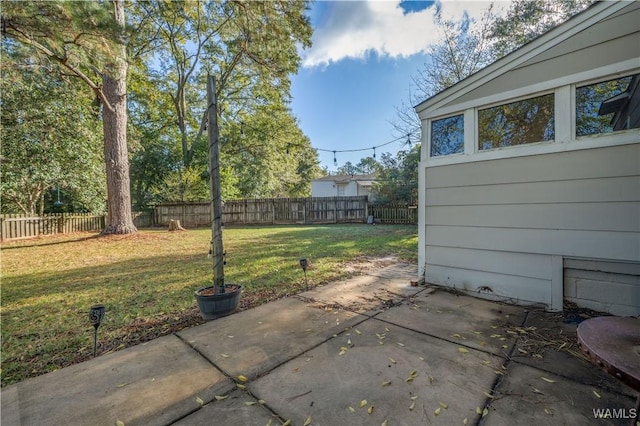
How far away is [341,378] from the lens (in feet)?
5.51

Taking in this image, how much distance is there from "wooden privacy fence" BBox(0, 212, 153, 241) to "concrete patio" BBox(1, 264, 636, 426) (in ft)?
37.4

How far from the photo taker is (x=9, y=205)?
10.8 meters

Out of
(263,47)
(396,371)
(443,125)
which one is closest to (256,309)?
(396,371)

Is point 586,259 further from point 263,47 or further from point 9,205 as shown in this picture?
point 9,205

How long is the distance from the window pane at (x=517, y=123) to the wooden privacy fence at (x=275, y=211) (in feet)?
39.4

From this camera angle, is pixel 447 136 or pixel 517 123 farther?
pixel 447 136

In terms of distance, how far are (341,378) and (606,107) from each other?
3.34m

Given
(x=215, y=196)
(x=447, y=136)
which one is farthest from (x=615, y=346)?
(x=215, y=196)

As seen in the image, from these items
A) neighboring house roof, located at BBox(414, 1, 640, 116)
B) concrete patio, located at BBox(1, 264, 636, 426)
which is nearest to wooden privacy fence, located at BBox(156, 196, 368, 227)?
neighboring house roof, located at BBox(414, 1, 640, 116)

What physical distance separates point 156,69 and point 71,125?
7.84 meters

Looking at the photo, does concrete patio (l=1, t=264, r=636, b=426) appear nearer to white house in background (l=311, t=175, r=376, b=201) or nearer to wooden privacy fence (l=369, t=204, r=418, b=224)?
wooden privacy fence (l=369, t=204, r=418, b=224)

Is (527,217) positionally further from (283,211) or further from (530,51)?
(283,211)

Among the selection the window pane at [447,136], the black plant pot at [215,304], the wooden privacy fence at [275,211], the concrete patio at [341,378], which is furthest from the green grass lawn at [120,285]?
the wooden privacy fence at [275,211]

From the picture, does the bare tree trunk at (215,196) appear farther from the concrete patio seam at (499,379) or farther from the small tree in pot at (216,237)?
the concrete patio seam at (499,379)
